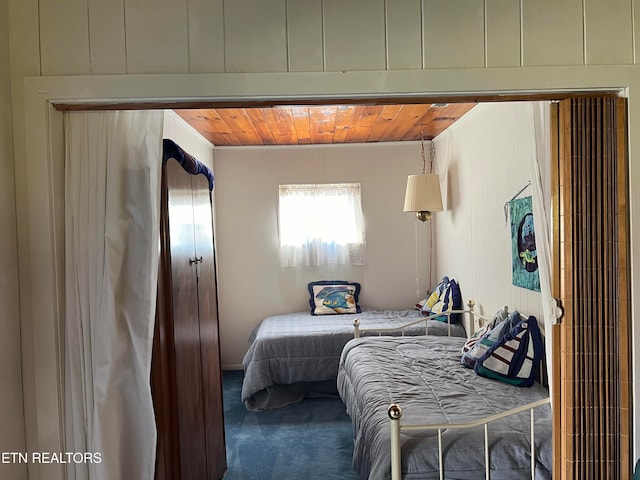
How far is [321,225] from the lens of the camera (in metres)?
5.45

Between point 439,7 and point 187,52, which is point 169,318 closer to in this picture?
point 187,52

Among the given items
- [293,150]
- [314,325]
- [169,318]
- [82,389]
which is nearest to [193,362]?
[169,318]

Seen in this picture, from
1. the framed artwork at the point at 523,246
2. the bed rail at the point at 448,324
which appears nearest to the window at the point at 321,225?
the bed rail at the point at 448,324

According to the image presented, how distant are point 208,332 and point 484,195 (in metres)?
2.17

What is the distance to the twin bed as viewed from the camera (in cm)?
215

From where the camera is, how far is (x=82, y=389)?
170 cm

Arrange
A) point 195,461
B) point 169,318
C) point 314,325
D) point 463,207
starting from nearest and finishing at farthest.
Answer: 1. point 169,318
2. point 195,461
3. point 463,207
4. point 314,325

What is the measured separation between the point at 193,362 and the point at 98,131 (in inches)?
51.5

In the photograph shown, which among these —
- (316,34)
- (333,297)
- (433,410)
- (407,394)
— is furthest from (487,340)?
(333,297)

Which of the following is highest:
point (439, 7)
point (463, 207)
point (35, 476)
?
point (439, 7)

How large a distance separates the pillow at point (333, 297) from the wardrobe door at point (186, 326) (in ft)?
8.43

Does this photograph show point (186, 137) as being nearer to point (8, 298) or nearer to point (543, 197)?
point (8, 298)

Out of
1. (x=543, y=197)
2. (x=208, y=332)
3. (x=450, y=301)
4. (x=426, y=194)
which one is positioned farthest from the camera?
(x=426, y=194)

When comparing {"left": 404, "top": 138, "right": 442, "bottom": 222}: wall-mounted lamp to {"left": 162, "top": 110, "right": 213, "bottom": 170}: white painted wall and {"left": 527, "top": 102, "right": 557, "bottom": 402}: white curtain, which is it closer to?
{"left": 162, "top": 110, "right": 213, "bottom": 170}: white painted wall
